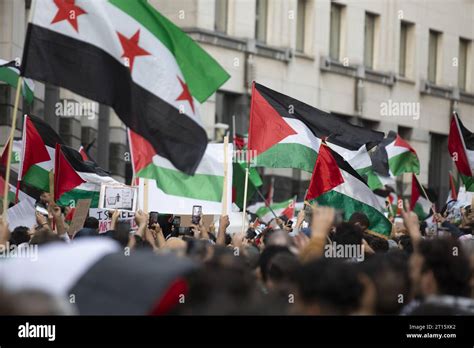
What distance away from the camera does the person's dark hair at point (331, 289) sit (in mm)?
6422

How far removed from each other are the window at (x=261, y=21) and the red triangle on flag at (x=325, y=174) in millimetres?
25556

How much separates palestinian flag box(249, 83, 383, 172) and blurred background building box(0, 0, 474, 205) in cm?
1338

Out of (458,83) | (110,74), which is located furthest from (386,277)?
(458,83)

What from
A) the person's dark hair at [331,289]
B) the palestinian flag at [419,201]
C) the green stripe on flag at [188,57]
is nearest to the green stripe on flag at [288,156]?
the green stripe on flag at [188,57]

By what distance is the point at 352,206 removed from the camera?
1556 centimetres

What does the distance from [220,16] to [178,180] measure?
26564 mm

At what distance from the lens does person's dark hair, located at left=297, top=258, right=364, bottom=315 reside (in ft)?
21.1

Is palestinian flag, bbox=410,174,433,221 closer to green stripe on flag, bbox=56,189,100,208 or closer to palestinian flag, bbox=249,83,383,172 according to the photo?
palestinian flag, bbox=249,83,383,172

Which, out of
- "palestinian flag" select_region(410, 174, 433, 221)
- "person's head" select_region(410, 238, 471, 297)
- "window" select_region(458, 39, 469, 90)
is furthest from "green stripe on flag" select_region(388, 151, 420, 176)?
"window" select_region(458, 39, 469, 90)

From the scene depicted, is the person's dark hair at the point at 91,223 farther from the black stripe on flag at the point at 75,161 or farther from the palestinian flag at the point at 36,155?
the black stripe on flag at the point at 75,161

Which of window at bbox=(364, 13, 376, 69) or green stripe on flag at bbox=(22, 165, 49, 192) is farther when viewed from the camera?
window at bbox=(364, 13, 376, 69)

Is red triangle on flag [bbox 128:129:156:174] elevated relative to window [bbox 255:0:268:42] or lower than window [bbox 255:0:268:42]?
lower

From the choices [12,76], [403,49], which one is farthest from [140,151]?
[403,49]
